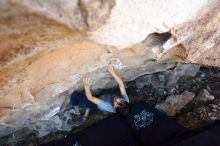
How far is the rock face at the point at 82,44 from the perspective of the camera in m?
2.03

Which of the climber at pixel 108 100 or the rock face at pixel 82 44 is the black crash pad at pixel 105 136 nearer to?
the climber at pixel 108 100

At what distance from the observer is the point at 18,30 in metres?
2.08

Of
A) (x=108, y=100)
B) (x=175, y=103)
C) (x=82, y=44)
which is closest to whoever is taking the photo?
(x=82, y=44)

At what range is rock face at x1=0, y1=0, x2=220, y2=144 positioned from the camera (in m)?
2.03

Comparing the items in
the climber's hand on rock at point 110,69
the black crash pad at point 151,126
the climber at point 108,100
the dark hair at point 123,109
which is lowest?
the black crash pad at point 151,126

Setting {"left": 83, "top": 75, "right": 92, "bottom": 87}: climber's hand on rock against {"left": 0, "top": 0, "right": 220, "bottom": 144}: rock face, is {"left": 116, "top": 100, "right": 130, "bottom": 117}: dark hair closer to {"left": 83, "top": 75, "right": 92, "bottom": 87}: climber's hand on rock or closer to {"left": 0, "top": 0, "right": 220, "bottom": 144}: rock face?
{"left": 0, "top": 0, "right": 220, "bottom": 144}: rock face

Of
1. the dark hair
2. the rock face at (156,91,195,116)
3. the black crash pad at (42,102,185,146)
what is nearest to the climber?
the dark hair

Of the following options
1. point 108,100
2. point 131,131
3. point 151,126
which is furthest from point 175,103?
point 108,100

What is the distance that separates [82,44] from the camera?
104 inches

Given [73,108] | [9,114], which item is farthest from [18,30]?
[73,108]

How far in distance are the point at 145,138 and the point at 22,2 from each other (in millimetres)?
2081

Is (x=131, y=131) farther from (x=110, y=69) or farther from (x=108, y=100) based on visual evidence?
(x=110, y=69)

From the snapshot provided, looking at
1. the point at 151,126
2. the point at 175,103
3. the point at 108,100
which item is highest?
the point at 108,100

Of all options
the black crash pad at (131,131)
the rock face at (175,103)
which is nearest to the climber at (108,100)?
the black crash pad at (131,131)
